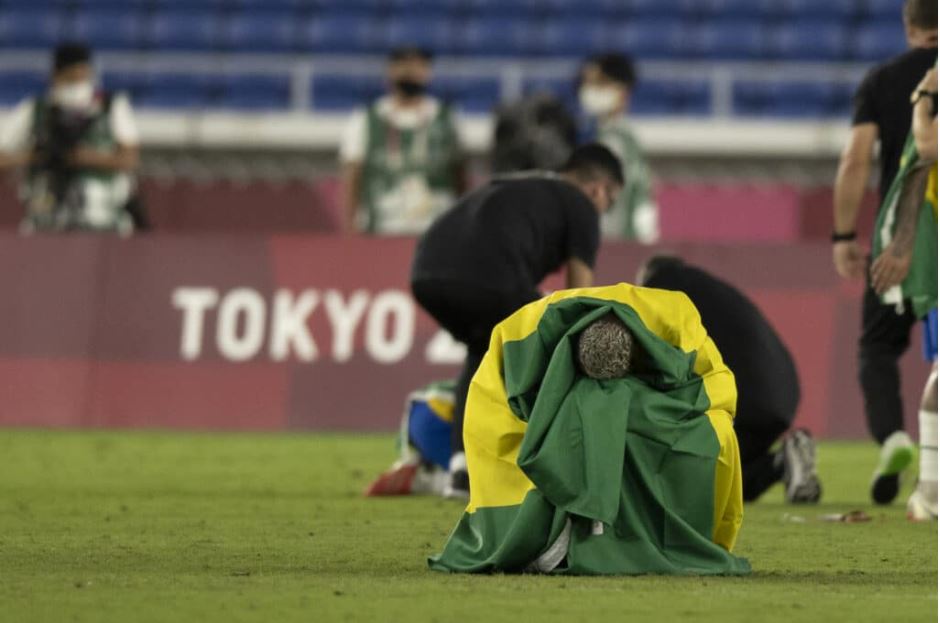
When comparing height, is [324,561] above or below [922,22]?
below

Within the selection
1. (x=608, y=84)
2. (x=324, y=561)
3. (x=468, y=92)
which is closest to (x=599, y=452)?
(x=324, y=561)

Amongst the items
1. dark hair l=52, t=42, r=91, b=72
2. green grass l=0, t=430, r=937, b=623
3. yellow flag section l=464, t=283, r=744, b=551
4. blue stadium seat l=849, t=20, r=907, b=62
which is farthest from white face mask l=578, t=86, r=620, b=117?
yellow flag section l=464, t=283, r=744, b=551

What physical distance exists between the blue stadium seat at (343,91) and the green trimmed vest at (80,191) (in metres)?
6.47

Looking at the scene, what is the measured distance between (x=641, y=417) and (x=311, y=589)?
3.58 ft

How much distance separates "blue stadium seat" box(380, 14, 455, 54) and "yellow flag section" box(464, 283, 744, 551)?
15343 mm

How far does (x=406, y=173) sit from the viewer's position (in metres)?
14.2

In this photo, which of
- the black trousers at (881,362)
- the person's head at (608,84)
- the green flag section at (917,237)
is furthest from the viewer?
the person's head at (608,84)

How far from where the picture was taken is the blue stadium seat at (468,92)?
20.5m

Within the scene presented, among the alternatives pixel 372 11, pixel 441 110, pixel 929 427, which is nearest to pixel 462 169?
pixel 441 110

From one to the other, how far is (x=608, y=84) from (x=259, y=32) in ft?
26.6

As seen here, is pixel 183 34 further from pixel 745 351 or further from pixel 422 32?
pixel 745 351

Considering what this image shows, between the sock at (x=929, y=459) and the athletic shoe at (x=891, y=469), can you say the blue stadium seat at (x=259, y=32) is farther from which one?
the sock at (x=929, y=459)

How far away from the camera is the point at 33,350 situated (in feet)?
43.0

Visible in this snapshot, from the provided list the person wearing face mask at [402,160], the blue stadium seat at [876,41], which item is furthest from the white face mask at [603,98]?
the blue stadium seat at [876,41]
